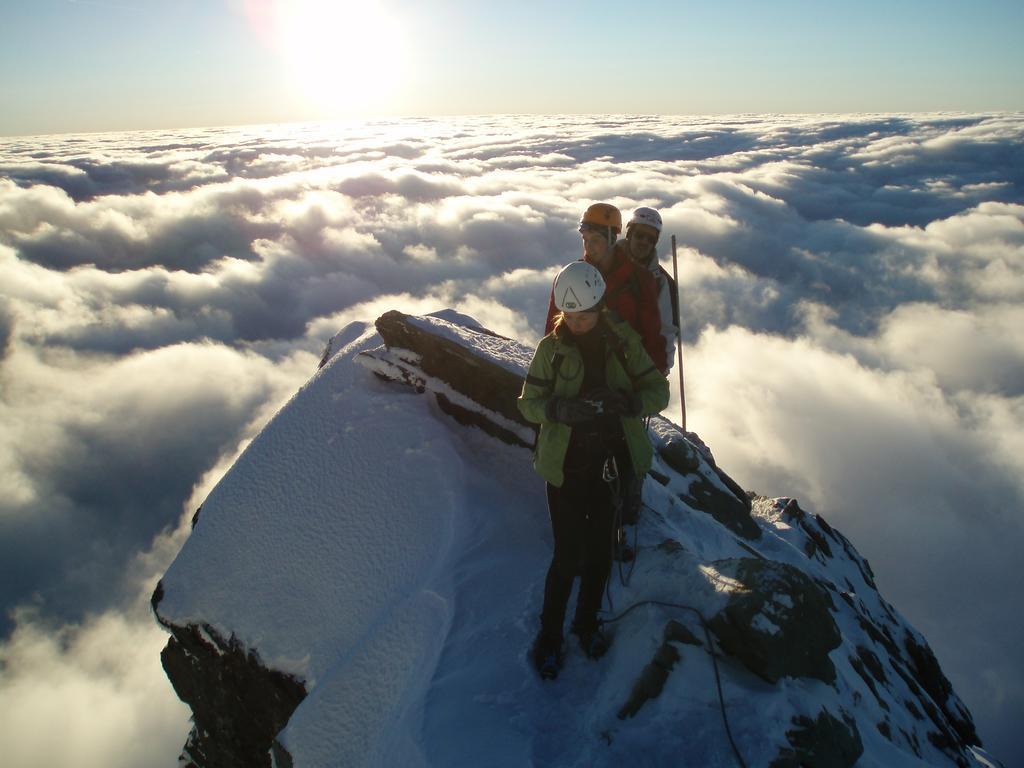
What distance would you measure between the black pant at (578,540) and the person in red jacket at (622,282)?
1.72 metres

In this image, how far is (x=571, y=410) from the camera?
13.1 feet

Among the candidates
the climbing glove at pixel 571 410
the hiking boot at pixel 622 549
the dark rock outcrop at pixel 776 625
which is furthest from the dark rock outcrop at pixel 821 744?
Answer: the climbing glove at pixel 571 410

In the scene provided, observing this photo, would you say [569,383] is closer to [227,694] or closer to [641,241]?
[641,241]

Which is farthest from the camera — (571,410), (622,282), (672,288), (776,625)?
(672,288)

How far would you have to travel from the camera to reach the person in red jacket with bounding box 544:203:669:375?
5445 millimetres

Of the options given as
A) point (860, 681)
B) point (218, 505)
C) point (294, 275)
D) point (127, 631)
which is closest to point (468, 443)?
point (218, 505)

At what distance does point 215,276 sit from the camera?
652ft

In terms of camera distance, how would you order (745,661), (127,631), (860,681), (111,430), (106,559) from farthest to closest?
(111,430) → (106,559) → (127,631) → (860,681) → (745,661)

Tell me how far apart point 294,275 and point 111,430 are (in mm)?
83673

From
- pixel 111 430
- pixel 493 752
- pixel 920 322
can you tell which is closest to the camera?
pixel 493 752

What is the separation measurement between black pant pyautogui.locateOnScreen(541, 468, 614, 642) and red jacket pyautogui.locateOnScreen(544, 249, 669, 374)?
1.76 m

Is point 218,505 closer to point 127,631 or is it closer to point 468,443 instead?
point 468,443

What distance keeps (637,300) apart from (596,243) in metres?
0.70

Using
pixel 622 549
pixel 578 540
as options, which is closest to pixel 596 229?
pixel 578 540
